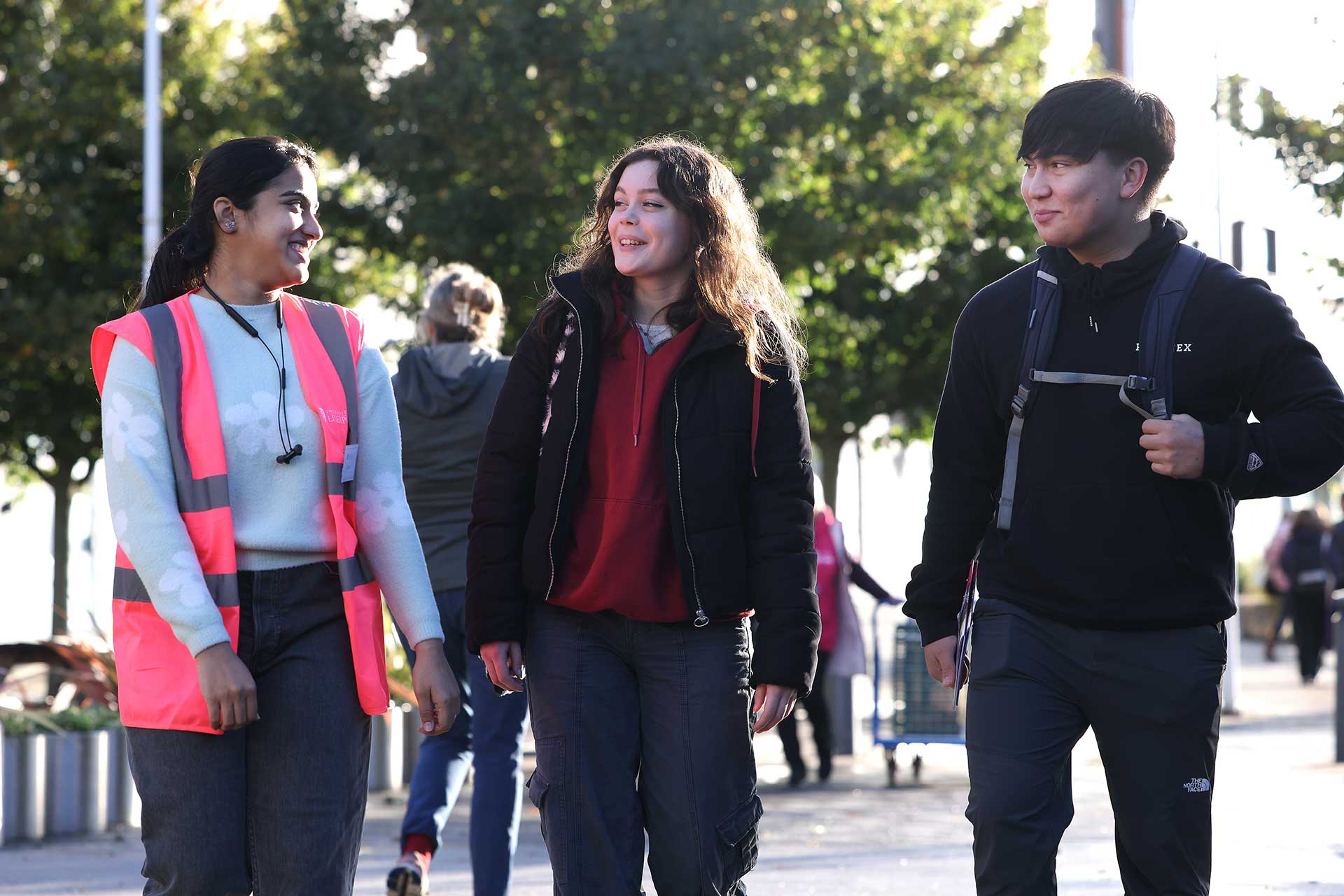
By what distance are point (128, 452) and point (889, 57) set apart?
16.5 meters

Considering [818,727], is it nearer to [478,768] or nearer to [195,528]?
[478,768]

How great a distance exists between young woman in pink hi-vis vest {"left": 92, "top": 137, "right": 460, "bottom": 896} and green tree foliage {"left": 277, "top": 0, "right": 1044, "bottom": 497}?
1254 centimetres

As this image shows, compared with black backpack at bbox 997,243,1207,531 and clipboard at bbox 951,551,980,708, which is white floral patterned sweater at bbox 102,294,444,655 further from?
black backpack at bbox 997,243,1207,531

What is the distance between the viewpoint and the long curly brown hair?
12.8ft

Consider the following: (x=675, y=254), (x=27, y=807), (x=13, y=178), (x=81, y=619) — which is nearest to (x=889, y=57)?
(x=13, y=178)

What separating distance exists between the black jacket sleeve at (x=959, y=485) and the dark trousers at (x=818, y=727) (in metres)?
5.93

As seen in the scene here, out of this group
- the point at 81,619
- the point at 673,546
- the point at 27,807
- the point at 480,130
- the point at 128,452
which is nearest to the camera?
the point at 128,452

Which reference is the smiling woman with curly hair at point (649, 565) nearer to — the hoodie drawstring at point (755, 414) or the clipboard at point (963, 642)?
the hoodie drawstring at point (755, 414)

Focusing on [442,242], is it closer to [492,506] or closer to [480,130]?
[480,130]

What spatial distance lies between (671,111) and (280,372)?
45.9 ft

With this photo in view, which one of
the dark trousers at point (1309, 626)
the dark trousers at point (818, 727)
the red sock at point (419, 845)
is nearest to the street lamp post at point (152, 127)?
the dark trousers at point (818, 727)

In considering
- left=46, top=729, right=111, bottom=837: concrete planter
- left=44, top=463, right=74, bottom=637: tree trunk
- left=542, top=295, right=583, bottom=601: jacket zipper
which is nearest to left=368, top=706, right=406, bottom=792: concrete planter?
left=46, top=729, right=111, bottom=837: concrete planter

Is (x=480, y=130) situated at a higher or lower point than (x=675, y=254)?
higher

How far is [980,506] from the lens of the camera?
12.8 ft
